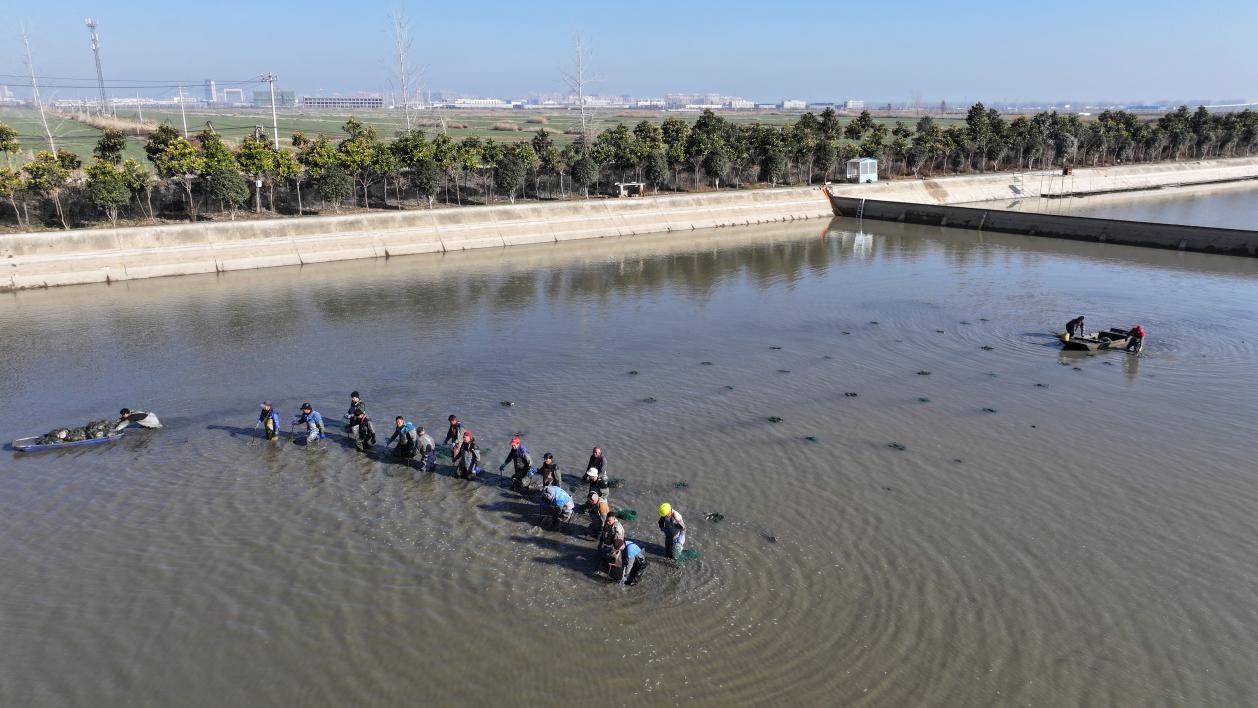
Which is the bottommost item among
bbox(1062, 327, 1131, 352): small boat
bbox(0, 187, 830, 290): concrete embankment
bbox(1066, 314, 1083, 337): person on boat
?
bbox(1062, 327, 1131, 352): small boat

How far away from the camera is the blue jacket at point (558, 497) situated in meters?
13.5

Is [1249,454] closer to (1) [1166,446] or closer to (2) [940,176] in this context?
(1) [1166,446]

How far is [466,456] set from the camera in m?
15.4

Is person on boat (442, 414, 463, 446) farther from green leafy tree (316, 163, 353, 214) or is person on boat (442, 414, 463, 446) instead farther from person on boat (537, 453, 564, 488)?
green leafy tree (316, 163, 353, 214)

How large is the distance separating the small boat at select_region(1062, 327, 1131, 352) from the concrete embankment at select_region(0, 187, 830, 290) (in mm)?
31101

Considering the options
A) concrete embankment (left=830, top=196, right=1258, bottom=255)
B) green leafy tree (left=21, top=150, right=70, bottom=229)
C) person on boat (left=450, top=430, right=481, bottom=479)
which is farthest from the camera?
concrete embankment (left=830, top=196, right=1258, bottom=255)

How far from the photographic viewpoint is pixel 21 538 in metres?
13.2

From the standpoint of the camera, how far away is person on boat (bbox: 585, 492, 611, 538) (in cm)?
1274

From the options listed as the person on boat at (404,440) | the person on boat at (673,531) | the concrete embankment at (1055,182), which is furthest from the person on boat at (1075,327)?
the concrete embankment at (1055,182)

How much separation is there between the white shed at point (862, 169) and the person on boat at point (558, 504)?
195 feet

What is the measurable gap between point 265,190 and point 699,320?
103ft

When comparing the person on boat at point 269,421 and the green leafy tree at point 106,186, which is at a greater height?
the green leafy tree at point 106,186

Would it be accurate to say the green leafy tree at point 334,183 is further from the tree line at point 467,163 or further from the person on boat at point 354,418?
the person on boat at point 354,418

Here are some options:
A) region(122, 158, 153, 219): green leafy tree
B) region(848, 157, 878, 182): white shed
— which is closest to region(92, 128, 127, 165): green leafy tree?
region(122, 158, 153, 219): green leafy tree
